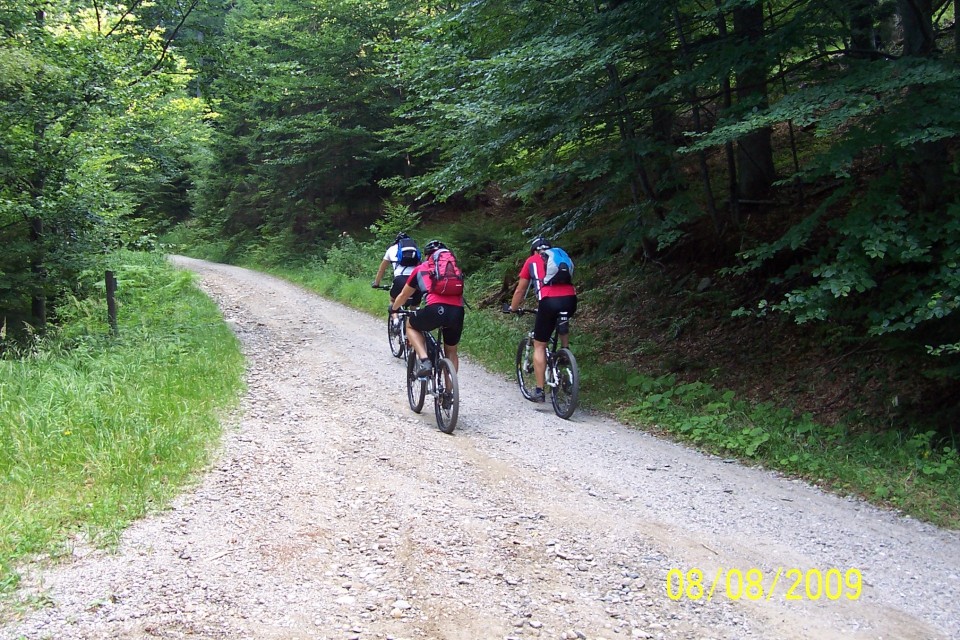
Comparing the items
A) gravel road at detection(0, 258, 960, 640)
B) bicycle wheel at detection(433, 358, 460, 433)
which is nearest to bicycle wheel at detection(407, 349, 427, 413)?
bicycle wheel at detection(433, 358, 460, 433)

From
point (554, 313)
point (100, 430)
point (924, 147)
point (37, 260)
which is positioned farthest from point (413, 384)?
point (37, 260)

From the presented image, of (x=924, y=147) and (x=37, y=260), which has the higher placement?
(x=924, y=147)

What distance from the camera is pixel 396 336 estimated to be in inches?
433

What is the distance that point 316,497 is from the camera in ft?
16.9

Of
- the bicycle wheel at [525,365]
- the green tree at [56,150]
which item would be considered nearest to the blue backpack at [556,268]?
the bicycle wheel at [525,365]

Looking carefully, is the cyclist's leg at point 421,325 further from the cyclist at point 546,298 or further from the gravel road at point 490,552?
the cyclist at point 546,298

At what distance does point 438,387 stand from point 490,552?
3.16 m

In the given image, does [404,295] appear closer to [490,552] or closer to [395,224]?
[490,552]

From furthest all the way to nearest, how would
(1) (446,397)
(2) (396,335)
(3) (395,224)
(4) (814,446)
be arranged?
(3) (395,224)
(2) (396,335)
(1) (446,397)
(4) (814,446)

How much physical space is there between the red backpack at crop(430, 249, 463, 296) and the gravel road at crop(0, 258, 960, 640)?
5.09 ft

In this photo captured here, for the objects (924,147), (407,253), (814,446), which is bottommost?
(814,446)

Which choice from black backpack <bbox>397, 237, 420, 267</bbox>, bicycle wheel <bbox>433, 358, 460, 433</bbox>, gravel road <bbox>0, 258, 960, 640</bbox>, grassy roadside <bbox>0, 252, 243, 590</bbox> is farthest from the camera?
black backpack <bbox>397, 237, 420, 267</bbox>

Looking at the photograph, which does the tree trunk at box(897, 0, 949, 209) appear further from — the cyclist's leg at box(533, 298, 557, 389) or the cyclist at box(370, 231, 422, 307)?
the cyclist at box(370, 231, 422, 307)

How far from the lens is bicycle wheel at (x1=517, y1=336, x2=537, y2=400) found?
8555mm
